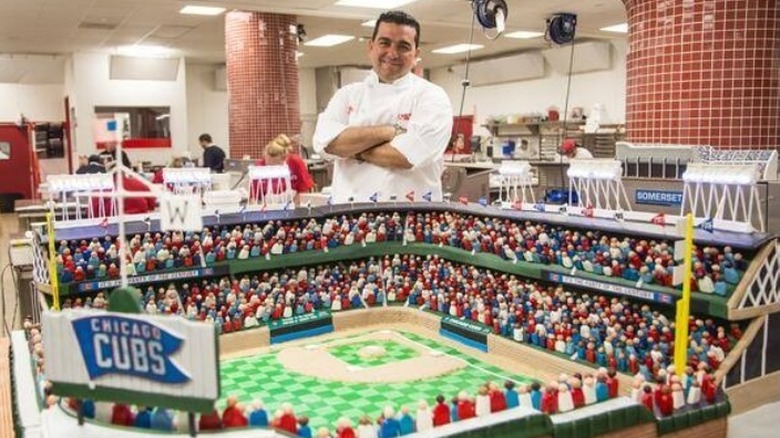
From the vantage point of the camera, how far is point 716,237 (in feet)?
8.91

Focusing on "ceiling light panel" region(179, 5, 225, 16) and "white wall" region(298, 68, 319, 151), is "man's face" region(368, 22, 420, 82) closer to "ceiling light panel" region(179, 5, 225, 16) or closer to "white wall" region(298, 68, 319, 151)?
"ceiling light panel" region(179, 5, 225, 16)

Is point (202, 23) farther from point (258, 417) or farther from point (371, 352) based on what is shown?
point (258, 417)

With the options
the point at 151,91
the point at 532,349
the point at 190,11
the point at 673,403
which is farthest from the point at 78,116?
the point at 673,403

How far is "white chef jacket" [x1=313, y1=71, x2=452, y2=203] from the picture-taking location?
376 centimetres

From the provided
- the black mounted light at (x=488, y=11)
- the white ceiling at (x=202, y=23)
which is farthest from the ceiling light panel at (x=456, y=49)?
the black mounted light at (x=488, y=11)

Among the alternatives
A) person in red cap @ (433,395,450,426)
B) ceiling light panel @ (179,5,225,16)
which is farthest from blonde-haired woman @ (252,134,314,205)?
person in red cap @ (433,395,450,426)

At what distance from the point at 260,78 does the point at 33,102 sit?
34.0 feet

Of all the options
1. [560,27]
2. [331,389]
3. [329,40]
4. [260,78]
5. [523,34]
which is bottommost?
[331,389]

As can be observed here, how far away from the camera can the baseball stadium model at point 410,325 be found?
5.26ft

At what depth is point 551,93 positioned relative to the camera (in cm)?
1688

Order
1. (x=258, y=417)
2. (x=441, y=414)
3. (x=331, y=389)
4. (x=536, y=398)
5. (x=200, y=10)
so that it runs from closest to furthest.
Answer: (x=258, y=417), (x=441, y=414), (x=536, y=398), (x=331, y=389), (x=200, y=10)

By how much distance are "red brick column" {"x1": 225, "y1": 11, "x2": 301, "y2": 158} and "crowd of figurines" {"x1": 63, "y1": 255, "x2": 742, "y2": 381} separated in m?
7.61

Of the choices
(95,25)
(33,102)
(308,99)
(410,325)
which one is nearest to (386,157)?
(410,325)

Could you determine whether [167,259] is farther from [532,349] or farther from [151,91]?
[151,91]
